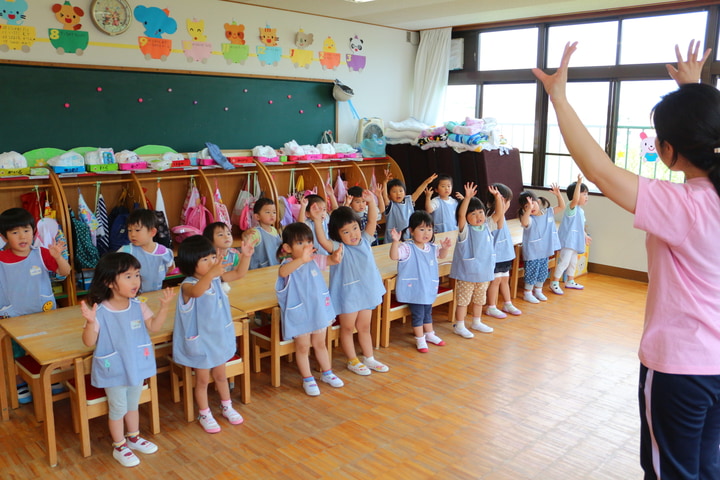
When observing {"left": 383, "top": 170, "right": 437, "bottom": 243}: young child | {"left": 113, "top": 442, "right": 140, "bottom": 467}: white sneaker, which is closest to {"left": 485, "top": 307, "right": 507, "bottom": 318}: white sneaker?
{"left": 383, "top": 170, "right": 437, "bottom": 243}: young child

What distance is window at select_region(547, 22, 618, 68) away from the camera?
19.8ft

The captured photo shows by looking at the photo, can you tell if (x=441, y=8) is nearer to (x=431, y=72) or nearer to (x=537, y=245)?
(x=431, y=72)

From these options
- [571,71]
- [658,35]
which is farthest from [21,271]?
[658,35]

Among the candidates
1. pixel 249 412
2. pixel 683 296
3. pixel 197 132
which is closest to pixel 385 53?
pixel 197 132

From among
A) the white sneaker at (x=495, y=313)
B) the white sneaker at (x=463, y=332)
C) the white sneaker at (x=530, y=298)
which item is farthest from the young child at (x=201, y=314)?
the white sneaker at (x=530, y=298)

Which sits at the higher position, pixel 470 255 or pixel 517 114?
pixel 517 114

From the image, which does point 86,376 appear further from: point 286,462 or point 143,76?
point 143,76

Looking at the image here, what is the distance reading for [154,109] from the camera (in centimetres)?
523

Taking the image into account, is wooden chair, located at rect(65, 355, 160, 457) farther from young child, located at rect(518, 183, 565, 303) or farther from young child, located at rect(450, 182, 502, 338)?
young child, located at rect(518, 183, 565, 303)

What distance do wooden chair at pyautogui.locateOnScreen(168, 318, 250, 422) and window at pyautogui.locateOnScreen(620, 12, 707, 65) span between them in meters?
4.85

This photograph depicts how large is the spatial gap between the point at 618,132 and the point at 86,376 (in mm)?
5499

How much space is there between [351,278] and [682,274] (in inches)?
92.8

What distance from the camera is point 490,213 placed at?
4648 mm

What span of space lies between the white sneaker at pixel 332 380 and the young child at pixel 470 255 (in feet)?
4.09
